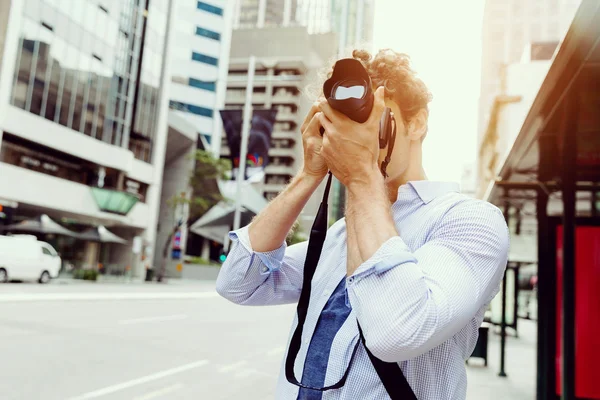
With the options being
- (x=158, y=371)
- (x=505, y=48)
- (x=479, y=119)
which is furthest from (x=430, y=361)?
(x=505, y=48)

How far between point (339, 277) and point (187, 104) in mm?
60707

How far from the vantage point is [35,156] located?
29844 millimetres

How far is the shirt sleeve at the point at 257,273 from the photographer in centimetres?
161

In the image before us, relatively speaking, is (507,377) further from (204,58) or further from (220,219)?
(204,58)

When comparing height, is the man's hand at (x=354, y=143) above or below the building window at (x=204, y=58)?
below

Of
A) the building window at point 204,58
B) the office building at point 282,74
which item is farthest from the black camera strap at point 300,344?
the office building at point 282,74

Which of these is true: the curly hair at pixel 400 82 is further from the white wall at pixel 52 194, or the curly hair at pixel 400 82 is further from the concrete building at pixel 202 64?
the concrete building at pixel 202 64

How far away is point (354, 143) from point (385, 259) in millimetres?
268

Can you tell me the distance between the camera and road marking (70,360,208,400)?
597cm

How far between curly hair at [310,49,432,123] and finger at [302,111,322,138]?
0.19 m

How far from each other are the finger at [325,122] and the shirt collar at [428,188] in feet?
1.10

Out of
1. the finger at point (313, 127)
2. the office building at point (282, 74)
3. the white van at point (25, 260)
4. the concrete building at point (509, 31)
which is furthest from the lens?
the concrete building at point (509, 31)

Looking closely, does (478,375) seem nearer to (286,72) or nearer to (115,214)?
(115,214)

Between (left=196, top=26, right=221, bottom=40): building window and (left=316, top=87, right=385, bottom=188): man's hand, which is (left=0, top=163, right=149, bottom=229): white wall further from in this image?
(left=196, top=26, right=221, bottom=40): building window
